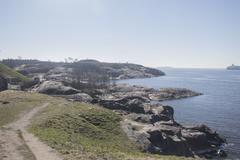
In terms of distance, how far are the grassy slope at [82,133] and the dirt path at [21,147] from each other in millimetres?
1131

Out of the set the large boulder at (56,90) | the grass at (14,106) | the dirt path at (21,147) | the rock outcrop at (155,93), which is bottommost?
the rock outcrop at (155,93)

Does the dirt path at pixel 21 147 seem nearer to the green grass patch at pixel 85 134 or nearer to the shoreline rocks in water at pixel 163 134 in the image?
the green grass patch at pixel 85 134

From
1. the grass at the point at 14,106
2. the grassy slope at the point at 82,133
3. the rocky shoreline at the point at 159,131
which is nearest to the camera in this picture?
the grassy slope at the point at 82,133

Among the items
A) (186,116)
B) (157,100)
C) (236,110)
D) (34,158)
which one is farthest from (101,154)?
(157,100)

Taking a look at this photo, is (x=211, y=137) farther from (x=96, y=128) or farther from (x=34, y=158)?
(x=34, y=158)

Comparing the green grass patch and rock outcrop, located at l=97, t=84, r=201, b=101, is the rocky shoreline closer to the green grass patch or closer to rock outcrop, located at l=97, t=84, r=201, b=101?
the green grass patch

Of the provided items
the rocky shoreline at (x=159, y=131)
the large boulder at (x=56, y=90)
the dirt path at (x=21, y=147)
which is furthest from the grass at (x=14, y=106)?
the large boulder at (x=56, y=90)

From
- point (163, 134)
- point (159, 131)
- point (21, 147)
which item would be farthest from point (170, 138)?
point (21, 147)

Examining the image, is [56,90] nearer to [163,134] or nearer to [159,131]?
[163,134]

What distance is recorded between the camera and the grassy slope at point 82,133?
34.0m

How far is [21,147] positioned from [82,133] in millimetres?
14701

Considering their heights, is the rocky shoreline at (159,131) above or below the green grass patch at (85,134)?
below

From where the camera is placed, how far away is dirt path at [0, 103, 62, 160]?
30.4 m

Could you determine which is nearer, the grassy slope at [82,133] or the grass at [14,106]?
the grassy slope at [82,133]
